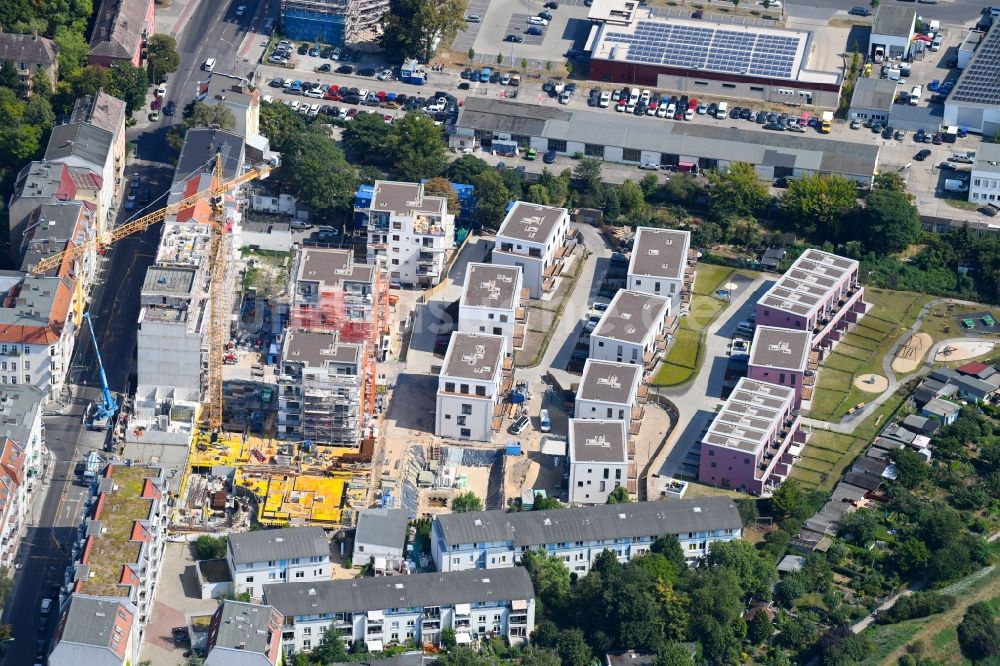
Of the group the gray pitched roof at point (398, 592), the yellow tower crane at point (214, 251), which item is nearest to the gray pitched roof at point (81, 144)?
the yellow tower crane at point (214, 251)

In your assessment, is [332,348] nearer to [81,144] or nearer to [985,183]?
[81,144]

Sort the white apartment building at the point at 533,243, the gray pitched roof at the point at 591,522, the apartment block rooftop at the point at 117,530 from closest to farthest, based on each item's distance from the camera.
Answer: the apartment block rooftop at the point at 117,530
the gray pitched roof at the point at 591,522
the white apartment building at the point at 533,243

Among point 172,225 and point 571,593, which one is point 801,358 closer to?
point 571,593

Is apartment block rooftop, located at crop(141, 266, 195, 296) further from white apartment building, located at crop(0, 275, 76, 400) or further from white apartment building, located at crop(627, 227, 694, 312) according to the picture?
white apartment building, located at crop(627, 227, 694, 312)

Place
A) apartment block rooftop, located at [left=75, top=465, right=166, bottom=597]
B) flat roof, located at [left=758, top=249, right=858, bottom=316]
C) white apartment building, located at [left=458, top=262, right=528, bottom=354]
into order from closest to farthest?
apartment block rooftop, located at [left=75, top=465, right=166, bottom=597], white apartment building, located at [left=458, top=262, right=528, bottom=354], flat roof, located at [left=758, top=249, right=858, bottom=316]

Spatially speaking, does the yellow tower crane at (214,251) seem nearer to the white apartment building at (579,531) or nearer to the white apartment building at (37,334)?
the white apartment building at (37,334)

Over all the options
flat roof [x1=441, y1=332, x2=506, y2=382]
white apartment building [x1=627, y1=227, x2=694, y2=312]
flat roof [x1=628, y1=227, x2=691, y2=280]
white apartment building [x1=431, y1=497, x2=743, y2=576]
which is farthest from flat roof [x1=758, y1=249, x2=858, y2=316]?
white apartment building [x1=431, y1=497, x2=743, y2=576]
